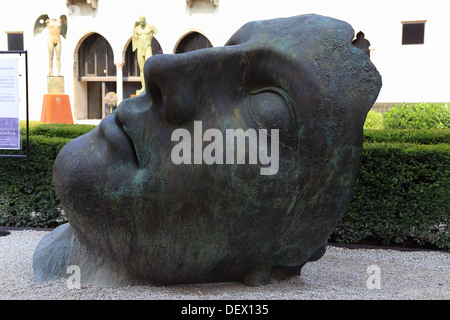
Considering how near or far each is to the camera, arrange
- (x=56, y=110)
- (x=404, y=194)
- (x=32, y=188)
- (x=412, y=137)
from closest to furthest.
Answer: (x=404, y=194) → (x=32, y=188) → (x=412, y=137) → (x=56, y=110)

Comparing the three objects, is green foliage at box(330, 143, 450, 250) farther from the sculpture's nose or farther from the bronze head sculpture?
the sculpture's nose

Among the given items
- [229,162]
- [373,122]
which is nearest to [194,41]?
[373,122]

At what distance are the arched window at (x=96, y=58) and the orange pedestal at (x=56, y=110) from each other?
11.3 metres

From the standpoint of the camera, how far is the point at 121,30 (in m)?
25.1

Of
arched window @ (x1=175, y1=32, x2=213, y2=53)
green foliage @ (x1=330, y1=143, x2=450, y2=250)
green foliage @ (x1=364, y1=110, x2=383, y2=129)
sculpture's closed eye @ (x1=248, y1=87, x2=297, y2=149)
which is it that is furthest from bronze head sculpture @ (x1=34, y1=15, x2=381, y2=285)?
arched window @ (x1=175, y1=32, x2=213, y2=53)

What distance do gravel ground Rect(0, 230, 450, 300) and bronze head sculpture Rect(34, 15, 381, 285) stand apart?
0.53 ft

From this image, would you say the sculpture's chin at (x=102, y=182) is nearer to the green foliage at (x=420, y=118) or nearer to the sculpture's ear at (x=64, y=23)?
the green foliage at (x=420, y=118)

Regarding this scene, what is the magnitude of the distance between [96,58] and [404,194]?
2487 cm

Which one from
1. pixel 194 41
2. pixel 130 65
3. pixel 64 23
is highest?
pixel 64 23

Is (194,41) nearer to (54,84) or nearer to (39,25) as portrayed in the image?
(39,25)

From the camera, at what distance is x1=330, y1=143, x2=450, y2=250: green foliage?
4598 mm

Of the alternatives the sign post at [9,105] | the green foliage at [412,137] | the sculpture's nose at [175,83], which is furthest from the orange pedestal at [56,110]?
the sculpture's nose at [175,83]

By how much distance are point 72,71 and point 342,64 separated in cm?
2523

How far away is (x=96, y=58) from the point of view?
27000 millimetres
